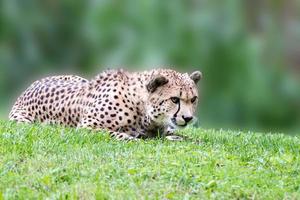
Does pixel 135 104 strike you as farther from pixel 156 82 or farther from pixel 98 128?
pixel 98 128

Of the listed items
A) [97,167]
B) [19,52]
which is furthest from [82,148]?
[19,52]

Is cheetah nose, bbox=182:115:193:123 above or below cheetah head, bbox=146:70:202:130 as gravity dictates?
below

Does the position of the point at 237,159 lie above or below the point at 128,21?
below

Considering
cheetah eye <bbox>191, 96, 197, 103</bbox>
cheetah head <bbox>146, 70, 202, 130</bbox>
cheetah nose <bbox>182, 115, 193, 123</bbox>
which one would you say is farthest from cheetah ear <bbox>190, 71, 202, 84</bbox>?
cheetah nose <bbox>182, 115, 193, 123</bbox>

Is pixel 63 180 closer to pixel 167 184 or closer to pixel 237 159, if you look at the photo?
pixel 167 184

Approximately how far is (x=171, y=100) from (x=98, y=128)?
0.67m

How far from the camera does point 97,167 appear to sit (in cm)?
550

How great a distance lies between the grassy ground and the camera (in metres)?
5.06

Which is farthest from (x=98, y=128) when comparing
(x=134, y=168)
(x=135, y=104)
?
(x=134, y=168)

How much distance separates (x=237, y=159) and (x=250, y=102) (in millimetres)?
6497

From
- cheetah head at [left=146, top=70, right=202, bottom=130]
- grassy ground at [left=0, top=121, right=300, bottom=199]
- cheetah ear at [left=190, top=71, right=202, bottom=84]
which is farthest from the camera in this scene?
cheetah ear at [left=190, top=71, right=202, bottom=84]

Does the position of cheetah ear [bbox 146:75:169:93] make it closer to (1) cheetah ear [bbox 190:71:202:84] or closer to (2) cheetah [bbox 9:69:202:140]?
(2) cheetah [bbox 9:69:202:140]

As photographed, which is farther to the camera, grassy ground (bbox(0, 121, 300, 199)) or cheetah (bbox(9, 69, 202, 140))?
cheetah (bbox(9, 69, 202, 140))

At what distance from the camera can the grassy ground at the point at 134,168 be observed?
16.6ft
